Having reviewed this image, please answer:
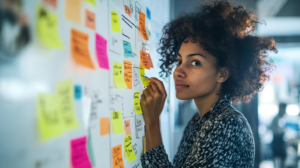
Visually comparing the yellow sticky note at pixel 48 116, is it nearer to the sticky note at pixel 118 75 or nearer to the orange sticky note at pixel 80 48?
the orange sticky note at pixel 80 48

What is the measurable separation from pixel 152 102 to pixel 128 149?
231mm

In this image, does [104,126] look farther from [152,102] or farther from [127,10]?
[127,10]

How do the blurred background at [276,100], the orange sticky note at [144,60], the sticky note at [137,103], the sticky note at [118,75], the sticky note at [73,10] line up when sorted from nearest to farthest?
1. the sticky note at [73,10]
2. the sticky note at [118,75]
3. the sticky note at [137,103]
4. the orange sticky note at [144,60]
5. the blurred background at [276,100]

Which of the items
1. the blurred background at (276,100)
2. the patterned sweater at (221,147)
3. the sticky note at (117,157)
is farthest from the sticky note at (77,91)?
the blurred background at (276,100)

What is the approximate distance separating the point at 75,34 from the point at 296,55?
18.6 ft

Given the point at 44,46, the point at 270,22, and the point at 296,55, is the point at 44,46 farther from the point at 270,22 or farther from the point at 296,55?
the point at 296,55

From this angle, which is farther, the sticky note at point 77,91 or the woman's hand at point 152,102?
the woman's hand at point 152,102

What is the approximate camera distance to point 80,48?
51cm

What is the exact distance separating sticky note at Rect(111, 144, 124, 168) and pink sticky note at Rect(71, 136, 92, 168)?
151mm

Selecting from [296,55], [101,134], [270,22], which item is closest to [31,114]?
[101,134]

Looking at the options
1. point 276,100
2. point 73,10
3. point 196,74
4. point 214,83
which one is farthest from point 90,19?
point 276,100

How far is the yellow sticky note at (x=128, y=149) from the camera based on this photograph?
0.78m

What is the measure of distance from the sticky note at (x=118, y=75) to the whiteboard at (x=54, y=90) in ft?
0.06

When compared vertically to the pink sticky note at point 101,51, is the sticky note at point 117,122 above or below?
below
